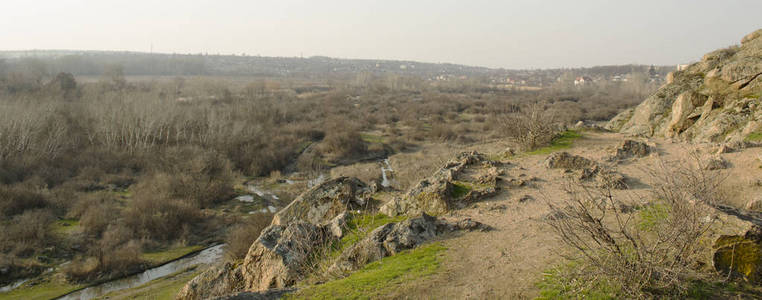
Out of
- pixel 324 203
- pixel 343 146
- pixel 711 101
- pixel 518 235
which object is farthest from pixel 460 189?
Answer: pixel 343 146

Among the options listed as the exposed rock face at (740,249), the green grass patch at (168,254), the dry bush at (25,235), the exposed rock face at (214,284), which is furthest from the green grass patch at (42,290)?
the exposed rock face at (740,249)

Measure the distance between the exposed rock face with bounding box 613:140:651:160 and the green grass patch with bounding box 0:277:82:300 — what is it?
692 inches

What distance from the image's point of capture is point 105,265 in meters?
15.6

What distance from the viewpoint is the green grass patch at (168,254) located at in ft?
55.9

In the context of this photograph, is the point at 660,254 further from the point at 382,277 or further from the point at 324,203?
the point at 324,203

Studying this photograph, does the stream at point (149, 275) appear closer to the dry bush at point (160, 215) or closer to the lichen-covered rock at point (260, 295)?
the dry bush at point (160, 215)

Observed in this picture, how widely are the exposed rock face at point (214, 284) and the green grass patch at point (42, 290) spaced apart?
861 centimetres

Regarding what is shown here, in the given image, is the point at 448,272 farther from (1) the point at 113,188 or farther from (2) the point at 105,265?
(1) the point at 113,188

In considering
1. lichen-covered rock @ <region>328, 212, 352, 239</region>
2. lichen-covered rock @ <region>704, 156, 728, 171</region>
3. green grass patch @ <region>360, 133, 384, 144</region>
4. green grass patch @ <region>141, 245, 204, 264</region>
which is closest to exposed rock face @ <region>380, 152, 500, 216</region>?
lichen-covered rock @ <region>328, 212, 352, 239</region>

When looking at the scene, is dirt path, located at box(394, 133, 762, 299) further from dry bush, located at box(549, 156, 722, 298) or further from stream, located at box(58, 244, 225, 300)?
stream, located at box(58, 244, 225, 300)

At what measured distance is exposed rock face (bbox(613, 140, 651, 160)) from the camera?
11.2 metres

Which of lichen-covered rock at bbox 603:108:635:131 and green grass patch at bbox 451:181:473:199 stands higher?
lichen-covered rock at bbox 603:108:635:131

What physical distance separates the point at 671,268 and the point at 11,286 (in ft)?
62.8

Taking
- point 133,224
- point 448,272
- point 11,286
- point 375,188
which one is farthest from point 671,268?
point 133,224
